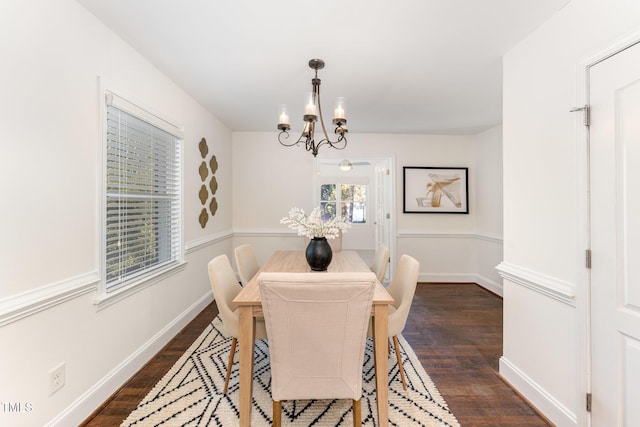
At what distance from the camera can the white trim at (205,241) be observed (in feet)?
10.2

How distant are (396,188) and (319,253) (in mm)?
2794

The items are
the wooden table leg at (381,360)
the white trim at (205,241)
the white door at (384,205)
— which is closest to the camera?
the wooden table leg at (381,360)

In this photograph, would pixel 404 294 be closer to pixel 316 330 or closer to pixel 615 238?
pixel 316 330

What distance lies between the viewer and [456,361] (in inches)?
94.6

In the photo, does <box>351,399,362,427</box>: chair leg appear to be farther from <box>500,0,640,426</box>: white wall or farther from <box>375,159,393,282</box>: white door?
<box>375,159,393,282</box>: white door

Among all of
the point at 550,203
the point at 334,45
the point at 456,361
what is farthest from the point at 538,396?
the point at 334,45

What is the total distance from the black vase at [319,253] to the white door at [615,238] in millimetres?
1556

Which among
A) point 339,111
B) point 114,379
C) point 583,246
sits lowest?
point 114,379

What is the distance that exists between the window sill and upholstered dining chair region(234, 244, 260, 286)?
2.14 feet

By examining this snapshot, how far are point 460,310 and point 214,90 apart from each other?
144 inches

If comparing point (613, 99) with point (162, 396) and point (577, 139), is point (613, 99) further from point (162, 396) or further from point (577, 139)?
point (162, 396)

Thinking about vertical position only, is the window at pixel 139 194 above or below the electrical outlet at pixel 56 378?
above

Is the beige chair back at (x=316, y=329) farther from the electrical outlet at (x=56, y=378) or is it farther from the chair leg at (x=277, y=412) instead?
the electrical outlet at (x=56, y=378)

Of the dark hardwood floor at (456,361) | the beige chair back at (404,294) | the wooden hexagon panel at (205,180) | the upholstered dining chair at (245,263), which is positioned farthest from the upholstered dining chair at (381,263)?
the wooden hexagon panel at (205,180)
